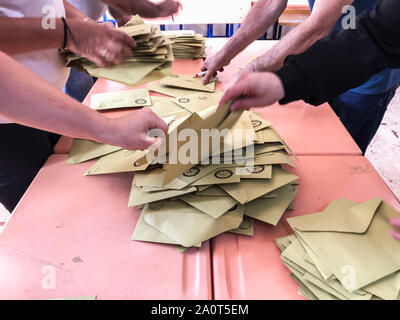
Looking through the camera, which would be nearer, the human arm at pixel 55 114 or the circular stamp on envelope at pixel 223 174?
the human arm at pixel 55 114

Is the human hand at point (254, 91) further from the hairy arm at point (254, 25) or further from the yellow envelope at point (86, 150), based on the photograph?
the hairy arm at point (254, 25)

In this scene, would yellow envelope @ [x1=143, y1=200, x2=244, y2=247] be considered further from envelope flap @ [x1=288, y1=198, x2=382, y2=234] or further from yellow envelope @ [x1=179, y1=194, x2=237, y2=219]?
envelope flap @ [x1=288, y1=198, x2=382, y2=234]

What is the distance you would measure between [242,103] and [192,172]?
0.20 m

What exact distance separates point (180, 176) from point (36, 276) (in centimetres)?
36

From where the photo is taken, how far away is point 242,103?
2.40 feet

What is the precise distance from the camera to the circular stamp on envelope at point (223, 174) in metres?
0.75

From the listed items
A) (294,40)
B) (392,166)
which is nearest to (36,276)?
(294,40)

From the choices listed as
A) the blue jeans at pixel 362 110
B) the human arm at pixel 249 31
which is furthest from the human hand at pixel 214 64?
the blue jeans at pixel 362 110

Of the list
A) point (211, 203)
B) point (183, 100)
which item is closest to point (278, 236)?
point (211, 203)

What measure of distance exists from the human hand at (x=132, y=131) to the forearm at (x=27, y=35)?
1.31ft

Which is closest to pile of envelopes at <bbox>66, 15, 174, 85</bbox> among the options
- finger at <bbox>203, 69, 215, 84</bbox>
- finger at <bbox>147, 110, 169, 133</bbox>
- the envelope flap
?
finger at <bbox>203, 69, 215, 84</bbox>

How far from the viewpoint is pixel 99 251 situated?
2.23ft

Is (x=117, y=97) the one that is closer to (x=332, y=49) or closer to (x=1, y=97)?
(x=1, y=97)

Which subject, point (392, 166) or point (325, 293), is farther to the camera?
point (392, 166)
